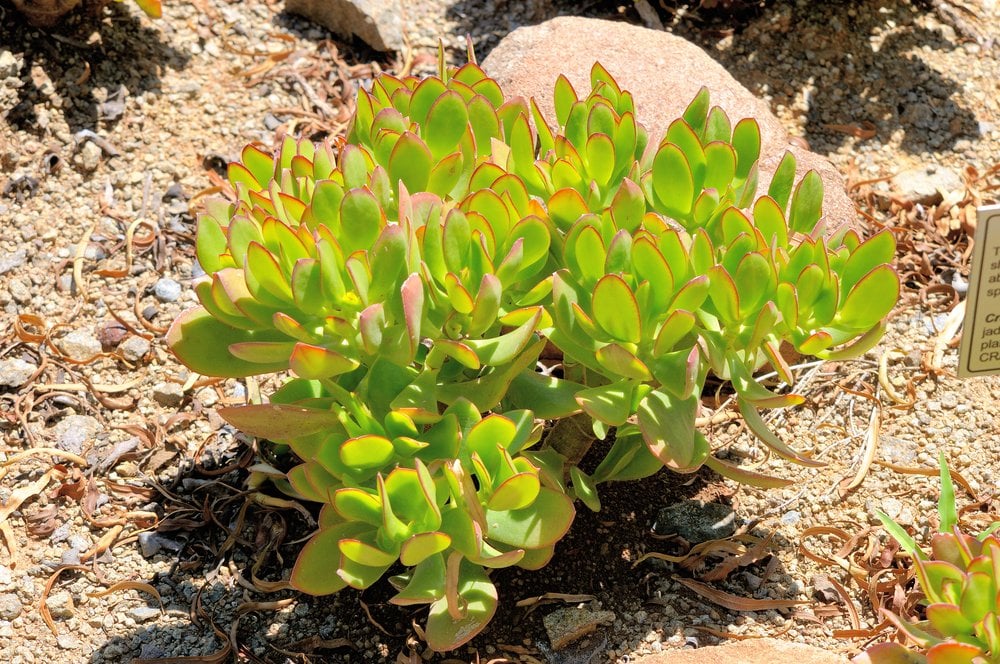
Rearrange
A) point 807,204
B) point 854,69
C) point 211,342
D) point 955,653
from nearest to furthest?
point 955,653 < point 211,342 < point 807,204 < point 854,69

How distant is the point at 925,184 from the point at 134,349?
2250 mm

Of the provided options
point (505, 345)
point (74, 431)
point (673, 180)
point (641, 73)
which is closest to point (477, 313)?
point (505, 345)

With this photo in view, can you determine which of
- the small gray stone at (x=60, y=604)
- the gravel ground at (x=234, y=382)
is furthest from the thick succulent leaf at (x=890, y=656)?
the small gray stone at (x=60, y=604)

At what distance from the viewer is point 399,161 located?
1.73 m

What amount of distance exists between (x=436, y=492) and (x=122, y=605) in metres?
0.83

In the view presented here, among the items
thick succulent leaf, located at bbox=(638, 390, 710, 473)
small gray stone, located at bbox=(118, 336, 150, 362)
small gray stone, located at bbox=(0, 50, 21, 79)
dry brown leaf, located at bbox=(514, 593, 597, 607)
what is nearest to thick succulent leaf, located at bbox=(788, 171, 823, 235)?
thick succulent leaf, located at bbox=(638, 390, 710, 473)

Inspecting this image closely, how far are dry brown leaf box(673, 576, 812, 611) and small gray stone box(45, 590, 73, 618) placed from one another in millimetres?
1226

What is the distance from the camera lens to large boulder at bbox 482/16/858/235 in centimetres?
261

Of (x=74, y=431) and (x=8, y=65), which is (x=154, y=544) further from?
(x=8, y=65)

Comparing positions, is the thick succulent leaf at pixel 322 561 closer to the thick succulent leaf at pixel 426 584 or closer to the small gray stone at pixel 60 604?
the thick succulent leaf at pixel 426 584

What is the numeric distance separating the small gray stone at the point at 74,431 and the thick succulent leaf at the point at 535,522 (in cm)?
112

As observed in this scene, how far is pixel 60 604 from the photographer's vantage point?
1968mm

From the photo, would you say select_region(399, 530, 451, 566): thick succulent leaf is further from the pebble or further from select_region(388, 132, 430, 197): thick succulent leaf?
select_region(388, 132, 430, 197): thick succulent leaf

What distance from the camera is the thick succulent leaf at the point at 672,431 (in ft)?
5.19
